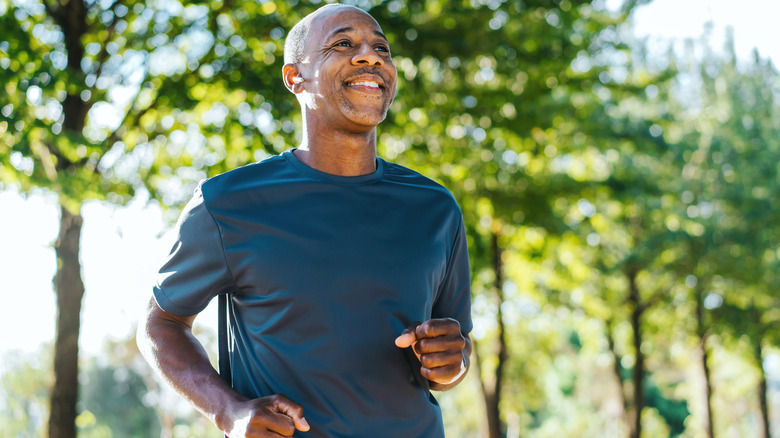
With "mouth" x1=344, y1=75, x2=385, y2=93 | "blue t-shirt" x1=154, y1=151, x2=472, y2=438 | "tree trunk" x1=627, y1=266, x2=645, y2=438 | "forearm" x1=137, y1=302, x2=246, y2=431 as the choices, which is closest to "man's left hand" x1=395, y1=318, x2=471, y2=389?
"blue t-shirt" x1=154, y1=151, x2=472, y2=438

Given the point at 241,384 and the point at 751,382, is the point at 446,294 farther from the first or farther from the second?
the point at 751,382

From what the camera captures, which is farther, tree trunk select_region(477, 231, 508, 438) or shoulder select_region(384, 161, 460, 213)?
tree trunk select_region(477, 231, 508, 438)

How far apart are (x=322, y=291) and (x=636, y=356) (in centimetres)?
1928

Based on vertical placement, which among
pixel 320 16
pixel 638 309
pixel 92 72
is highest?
pixel 92 72

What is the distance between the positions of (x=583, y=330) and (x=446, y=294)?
23568 millimetres

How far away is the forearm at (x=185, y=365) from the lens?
162 cm

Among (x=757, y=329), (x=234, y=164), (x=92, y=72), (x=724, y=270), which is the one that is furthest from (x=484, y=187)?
(x=757, y=329)

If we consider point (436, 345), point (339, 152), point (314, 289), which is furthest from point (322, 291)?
point (339, 152)

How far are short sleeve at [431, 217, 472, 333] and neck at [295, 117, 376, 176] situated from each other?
334mm

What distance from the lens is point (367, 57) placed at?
1.91 metres

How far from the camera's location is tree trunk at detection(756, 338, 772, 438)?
23172 mm

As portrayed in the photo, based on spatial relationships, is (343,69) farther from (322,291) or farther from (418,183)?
(322,291)

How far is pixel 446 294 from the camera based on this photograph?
2078mm

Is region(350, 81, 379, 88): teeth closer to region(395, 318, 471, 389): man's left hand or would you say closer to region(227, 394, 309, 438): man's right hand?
region(395, 318, 471, 389): man's left hand
